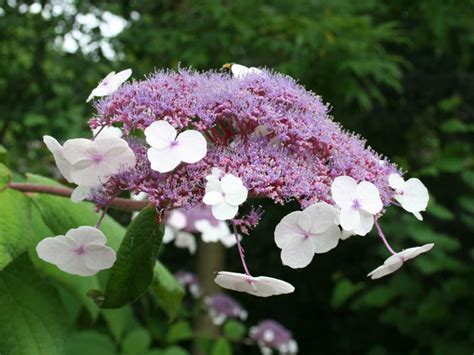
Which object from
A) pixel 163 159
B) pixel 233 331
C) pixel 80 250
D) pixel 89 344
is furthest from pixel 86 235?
pixel 233 331

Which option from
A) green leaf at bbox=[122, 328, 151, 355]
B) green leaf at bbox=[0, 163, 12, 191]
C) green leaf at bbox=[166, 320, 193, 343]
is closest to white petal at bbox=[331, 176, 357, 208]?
green leaf at bbox=[0, 163, 12, 191]

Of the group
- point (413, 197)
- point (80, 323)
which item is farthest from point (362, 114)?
point (413, 197)

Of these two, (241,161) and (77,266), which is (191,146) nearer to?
(241,161)

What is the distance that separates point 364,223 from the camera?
2.89ft

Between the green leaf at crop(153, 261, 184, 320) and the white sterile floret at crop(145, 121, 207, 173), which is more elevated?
the white sterile floret at crop(145, 121, 207, 173)

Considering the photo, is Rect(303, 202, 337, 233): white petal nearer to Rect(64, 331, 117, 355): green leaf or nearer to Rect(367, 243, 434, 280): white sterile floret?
Rect(367, 243, 434, 280): white sterile floret

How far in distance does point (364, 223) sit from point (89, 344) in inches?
73.5

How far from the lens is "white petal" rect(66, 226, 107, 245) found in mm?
852

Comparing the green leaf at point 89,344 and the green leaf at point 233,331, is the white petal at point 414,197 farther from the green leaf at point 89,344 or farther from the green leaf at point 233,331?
the green leaf at point 233,331

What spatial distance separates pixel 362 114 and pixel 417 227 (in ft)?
4.69

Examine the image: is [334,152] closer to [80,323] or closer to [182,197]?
[182,197]

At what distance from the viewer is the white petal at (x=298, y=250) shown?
861mm

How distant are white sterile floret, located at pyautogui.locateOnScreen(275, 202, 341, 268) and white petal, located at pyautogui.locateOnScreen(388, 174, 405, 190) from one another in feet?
0.45

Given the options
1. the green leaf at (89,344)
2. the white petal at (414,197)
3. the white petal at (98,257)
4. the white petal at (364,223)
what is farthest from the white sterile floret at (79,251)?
the green leaf at (89,344)
